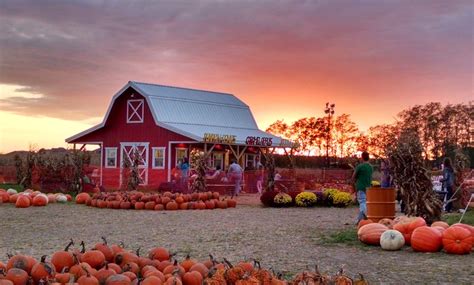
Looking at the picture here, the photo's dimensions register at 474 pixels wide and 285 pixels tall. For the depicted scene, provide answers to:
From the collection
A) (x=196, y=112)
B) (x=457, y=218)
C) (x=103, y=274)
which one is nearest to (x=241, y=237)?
(x=457, y=218)

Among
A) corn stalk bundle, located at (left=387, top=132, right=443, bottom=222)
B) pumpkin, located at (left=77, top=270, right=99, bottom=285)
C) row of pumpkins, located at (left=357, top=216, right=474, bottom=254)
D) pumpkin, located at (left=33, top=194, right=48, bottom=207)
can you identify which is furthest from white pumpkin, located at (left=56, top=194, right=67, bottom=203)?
pumpkin, located at (left=77, top=270, right=99, bottom=285)

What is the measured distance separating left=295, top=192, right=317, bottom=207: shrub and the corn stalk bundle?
7.81 meters

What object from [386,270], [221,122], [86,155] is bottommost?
[386,270]

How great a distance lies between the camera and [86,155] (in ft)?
94.9

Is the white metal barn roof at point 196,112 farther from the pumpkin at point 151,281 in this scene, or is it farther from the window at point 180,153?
the pumpkin at point 151,281

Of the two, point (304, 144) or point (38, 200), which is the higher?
point (304, 144)

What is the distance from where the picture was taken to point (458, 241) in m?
10.6

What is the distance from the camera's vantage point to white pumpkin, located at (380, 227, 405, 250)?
11.2 m

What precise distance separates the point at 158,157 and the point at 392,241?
2583 cm

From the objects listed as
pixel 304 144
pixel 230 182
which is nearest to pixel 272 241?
pixel 230 182

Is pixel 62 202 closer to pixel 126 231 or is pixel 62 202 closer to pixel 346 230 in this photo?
pixel 126 231

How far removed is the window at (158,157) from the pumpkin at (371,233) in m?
24.6

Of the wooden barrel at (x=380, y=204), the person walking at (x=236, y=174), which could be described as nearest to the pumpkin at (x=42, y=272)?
the wooden barrel at (x=380, y=204)

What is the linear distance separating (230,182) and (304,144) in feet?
135
